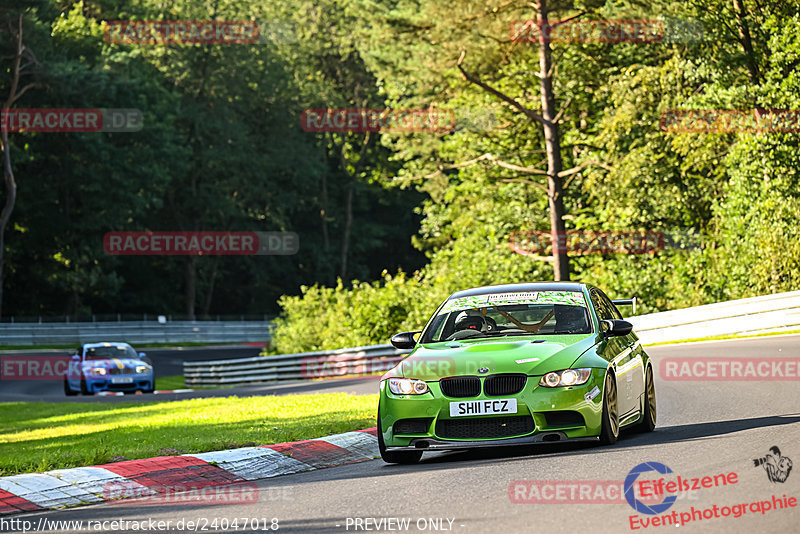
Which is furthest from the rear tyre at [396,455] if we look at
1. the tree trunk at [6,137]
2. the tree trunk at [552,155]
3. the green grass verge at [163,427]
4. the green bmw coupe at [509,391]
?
the tree trunk at [6,137]

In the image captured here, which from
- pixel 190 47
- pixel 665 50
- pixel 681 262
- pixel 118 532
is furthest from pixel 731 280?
pixel 190 47

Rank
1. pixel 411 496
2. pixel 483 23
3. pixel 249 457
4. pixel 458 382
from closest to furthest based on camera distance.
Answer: pixel 411 496 → pixel 458 382 → pixel 249 457 → pixel 483 23

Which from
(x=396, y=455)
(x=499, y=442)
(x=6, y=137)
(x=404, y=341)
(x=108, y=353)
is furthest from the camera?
(x=6, y=137)

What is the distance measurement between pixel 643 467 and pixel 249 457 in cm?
389

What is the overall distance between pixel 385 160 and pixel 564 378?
73572mm

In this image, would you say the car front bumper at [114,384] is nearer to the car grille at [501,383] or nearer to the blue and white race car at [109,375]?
the blue and white race car at [109,375]

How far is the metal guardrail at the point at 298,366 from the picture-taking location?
30.8 meters

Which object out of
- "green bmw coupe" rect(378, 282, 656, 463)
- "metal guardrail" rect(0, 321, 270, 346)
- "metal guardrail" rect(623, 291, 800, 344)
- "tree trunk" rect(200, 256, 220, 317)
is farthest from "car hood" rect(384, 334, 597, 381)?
"tree trunk" rect(200, 256, 220, 317)

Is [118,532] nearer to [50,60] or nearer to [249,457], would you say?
[249,457]

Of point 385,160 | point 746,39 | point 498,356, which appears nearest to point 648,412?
point 498,356

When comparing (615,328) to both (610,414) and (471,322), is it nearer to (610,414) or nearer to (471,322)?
(610,414)

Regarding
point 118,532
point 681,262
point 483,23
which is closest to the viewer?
point 118,532

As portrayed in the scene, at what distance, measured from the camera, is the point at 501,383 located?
9.50 meters

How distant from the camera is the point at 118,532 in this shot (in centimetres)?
729
